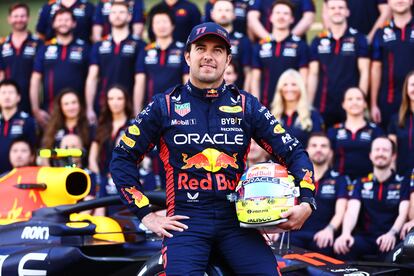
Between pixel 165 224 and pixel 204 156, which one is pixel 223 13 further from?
pixel 165 224

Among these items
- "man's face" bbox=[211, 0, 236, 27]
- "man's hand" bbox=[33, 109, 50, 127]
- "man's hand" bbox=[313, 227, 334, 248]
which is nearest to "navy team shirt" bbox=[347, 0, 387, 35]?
"man's face" bbox=[211, 0, 236, 27]

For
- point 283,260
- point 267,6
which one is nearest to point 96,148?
point 267,6

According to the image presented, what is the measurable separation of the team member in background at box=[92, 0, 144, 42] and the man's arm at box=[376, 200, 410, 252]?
4675 mm

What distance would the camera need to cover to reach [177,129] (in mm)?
5203

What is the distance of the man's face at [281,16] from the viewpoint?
1065 centimetres

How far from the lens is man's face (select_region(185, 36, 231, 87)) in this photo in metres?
5.17

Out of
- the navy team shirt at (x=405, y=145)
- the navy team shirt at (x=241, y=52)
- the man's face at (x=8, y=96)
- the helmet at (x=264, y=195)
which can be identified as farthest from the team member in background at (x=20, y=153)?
the helmet at (x=264, y=195)

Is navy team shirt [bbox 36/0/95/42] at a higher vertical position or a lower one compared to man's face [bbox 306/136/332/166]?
higher

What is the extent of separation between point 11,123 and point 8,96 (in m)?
0.33

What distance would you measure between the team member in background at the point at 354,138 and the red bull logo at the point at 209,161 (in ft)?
15.7

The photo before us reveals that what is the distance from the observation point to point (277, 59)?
10695mm

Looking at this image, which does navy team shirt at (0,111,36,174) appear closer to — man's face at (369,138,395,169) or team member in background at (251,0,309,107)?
team member in background at (251,0,309,107)

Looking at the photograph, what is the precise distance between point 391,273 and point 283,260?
29.1 inches

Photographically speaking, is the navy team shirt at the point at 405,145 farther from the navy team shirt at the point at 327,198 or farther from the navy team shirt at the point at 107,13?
the navy team shirt at the point at 107,13
